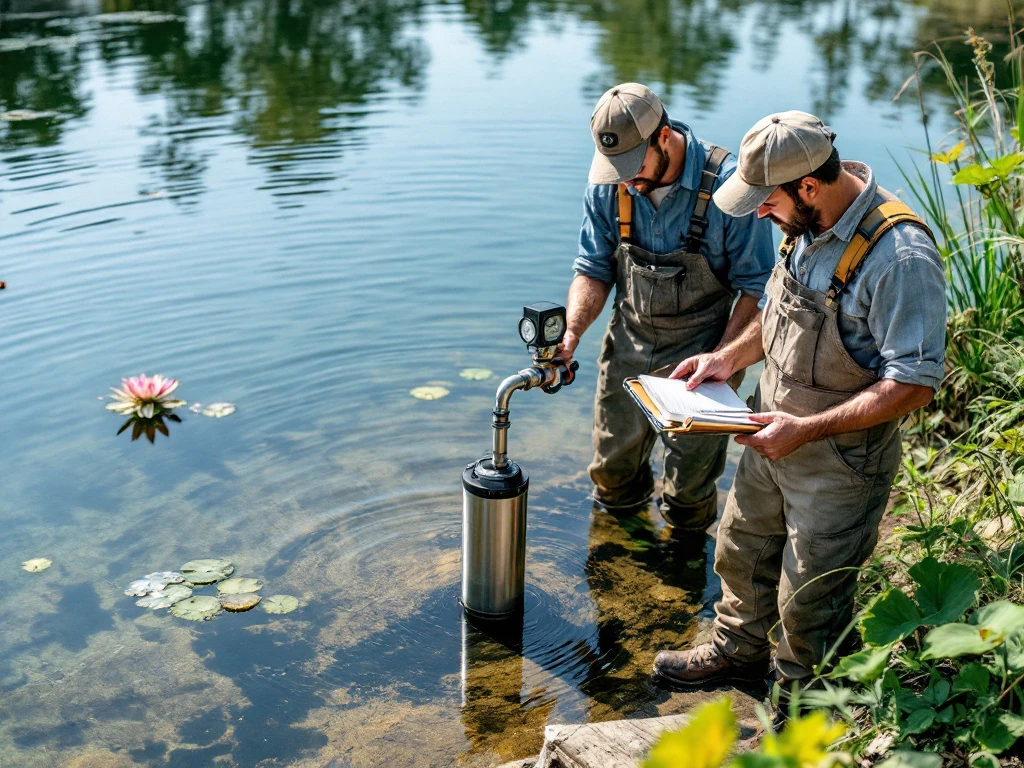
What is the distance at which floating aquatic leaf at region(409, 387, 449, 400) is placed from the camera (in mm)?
5922

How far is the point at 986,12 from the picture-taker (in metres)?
16.4

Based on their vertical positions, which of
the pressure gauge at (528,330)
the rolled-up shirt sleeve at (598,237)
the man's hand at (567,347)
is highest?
the rolled-up shirt sleeve at (598,237)

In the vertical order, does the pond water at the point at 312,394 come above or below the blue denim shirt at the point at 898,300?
below

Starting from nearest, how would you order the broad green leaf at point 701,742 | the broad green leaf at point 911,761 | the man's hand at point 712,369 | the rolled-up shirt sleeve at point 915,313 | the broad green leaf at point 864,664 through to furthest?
1. the broad green leaf at point 701,742
2. the broad green leaf at point 911,761
3. the broad green leaf at point 864,664
4. the rolled-up shirt sleeve at point 915,313
5. the man's hand at point 712,369

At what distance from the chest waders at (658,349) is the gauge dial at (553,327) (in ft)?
1.87

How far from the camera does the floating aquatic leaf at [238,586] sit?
13.8 feet

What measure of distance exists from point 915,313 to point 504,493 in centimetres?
161

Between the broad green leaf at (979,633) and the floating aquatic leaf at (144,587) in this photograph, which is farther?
the floating aquatic leaf at (144,587)

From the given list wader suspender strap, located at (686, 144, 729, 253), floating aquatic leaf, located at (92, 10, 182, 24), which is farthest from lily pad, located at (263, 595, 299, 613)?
floating aquatic leaf, located at (92, 10, 182, 24)

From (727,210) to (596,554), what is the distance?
2.07 m

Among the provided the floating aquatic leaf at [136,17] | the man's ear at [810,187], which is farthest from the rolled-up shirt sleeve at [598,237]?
the floating aquatic leaf at [136,17]

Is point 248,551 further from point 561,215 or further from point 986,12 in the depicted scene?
point 986,12

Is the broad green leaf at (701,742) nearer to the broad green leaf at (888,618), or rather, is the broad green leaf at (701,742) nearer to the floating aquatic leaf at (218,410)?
the broad green leaf at (888,618)

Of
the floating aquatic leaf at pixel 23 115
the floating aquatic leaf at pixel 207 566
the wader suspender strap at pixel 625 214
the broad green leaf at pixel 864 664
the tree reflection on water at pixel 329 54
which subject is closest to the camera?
the broad green leaf at pixel 864 664
